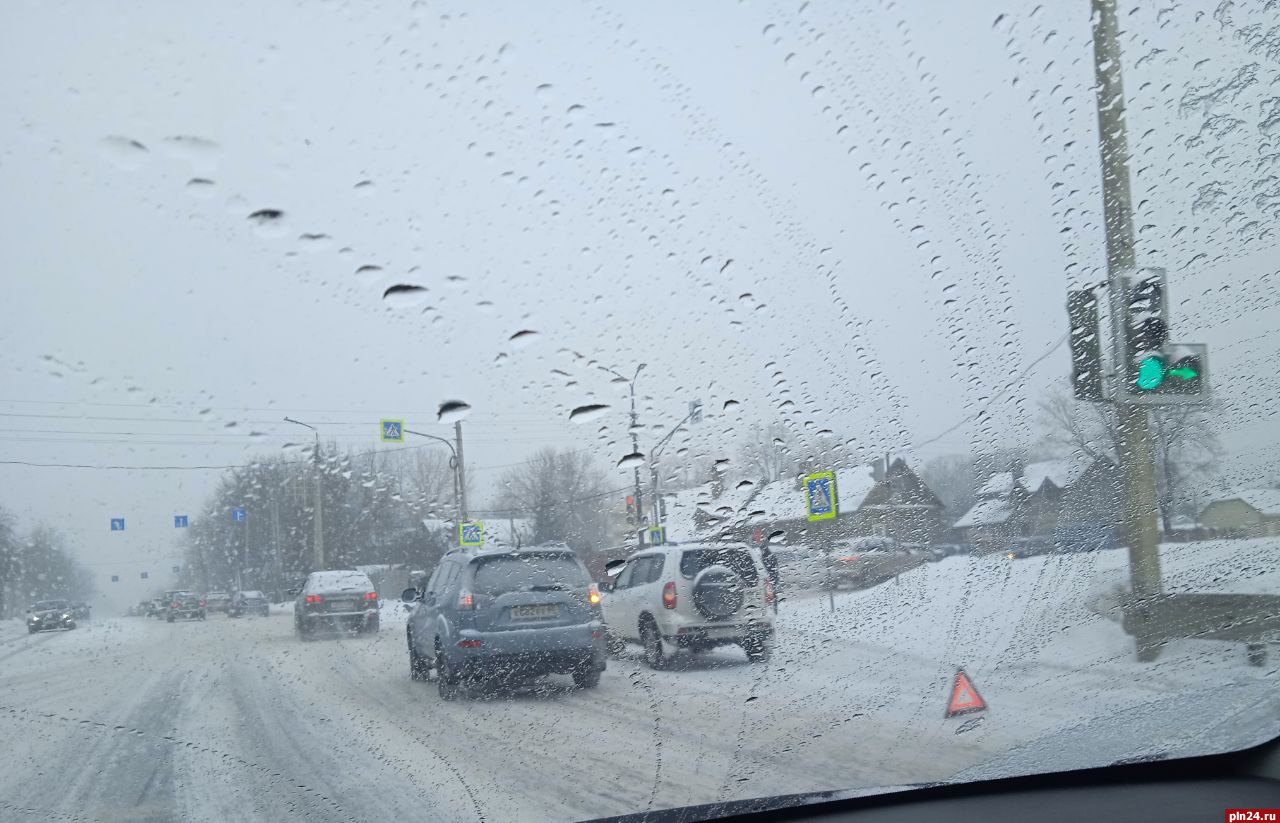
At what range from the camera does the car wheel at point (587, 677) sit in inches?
199

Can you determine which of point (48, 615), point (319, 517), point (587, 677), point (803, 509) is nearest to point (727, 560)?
point (803, 509)

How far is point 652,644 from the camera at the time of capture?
19.1 ft

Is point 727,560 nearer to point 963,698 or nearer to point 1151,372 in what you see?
point 963,698

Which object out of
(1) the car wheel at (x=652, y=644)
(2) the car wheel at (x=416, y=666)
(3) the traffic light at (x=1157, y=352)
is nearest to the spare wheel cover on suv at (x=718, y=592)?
(1) the car wheel at (x=652, y=644)

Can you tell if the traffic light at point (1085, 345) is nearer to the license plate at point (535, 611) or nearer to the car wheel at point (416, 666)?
the license plate at point (535, 611)

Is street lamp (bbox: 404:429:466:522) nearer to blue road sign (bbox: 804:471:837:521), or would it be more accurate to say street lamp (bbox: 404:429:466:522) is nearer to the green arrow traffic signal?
blue road sign (bbox: 804:471:837:521)

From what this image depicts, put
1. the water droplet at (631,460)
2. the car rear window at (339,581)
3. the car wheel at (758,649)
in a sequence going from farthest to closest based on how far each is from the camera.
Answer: the car wheel at (758,649)
the water droplet at (631,460)
the car rear window at (339,581)

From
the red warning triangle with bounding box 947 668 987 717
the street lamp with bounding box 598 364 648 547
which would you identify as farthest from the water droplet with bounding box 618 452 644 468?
the red warning triangle with bounding box 947 668 987 717

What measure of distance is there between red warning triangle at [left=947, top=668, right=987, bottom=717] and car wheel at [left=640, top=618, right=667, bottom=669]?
1.63 metres

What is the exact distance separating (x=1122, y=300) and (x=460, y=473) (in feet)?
10.8

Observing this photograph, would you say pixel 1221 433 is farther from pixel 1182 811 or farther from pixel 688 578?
pixel 688 578

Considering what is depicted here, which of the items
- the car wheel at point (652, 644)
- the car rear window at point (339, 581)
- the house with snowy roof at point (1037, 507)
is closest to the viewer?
the car rear window at point (339, 581)

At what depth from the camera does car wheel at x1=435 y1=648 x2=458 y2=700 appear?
4.75 meters

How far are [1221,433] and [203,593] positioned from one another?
4805 mm
